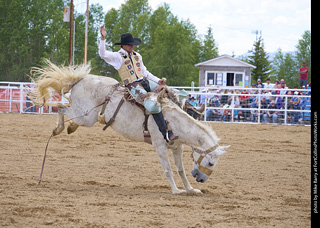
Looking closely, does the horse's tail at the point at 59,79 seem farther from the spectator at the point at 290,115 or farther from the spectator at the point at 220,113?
the spectator at the point at 290,115

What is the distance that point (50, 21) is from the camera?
173 ft

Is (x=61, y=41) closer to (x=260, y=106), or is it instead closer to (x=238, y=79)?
(x=238, y=79)

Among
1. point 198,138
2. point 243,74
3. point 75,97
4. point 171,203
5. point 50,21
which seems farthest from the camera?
point 50,21

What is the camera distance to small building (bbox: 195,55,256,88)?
129ft

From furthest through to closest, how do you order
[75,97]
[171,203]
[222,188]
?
[75,97] → [222,188] → [171,203]

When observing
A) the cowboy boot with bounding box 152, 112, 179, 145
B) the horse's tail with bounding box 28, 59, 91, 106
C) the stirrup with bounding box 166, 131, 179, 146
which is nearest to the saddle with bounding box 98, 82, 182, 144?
the cowboy boot with bounding box 152, 112, 179, 145

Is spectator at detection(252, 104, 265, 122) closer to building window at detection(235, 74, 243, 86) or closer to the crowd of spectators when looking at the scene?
the crowd of spectators

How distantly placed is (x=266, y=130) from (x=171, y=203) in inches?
427

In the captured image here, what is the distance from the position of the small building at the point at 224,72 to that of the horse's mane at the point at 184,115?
32.5m

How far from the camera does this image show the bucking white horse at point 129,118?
6.25m

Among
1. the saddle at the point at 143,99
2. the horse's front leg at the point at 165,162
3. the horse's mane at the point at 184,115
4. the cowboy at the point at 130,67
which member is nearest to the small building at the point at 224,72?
the cowboy at the point at 130,67

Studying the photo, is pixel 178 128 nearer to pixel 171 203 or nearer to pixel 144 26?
pixel 171 203

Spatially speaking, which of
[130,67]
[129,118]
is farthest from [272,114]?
[129,118]

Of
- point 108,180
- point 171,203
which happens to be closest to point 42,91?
point 108,180
